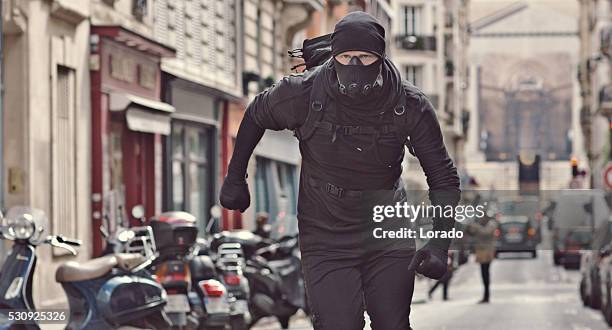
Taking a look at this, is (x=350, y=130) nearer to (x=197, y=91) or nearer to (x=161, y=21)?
(x=161, y=21)

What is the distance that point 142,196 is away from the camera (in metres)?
25.8

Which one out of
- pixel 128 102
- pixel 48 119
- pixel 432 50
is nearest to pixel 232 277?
pixel 48 119

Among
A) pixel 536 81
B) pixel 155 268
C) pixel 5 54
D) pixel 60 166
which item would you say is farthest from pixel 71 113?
pixel 536 81

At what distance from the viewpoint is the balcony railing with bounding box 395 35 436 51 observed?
82.8 metres

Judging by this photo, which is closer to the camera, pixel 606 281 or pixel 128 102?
pixel 606 281

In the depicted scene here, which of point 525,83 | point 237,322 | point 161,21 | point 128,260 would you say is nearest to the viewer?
point 128,260

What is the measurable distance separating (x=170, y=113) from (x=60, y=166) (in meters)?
Result: 5.20

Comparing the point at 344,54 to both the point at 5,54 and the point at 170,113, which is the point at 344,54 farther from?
the point at 170,113

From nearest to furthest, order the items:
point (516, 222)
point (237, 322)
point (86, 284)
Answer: point (516, 222)
point (86, 284)
point (237, 322)

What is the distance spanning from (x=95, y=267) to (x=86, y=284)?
0.44 feet

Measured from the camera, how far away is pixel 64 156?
2155cm

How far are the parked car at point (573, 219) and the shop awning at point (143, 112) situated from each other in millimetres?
12659

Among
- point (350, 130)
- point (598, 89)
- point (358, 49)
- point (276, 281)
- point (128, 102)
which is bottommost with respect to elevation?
point (276, 281)

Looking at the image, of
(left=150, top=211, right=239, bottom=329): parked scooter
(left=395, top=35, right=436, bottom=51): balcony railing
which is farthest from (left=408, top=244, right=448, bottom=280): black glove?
(left=395, top=35, right=436, bottom=51): balcony railing
